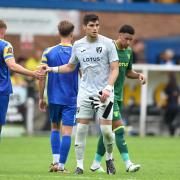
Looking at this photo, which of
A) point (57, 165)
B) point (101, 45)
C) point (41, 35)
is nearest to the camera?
point (101, 45)

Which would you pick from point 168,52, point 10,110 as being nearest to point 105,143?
point 10,110

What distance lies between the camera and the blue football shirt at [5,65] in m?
13.0

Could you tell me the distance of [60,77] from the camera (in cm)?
1402

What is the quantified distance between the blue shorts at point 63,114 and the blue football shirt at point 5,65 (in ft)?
3.54

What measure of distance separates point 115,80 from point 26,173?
1.95m

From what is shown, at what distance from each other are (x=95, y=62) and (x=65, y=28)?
46.4 inches

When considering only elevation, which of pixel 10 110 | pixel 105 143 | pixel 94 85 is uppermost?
pixel 94 85

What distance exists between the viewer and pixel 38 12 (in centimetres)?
2917

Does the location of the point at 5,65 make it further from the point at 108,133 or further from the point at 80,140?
the point at 108,133

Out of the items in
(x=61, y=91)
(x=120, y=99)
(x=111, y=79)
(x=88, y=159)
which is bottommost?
(x=88, y=159)

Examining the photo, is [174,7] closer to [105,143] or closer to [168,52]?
[168,52]

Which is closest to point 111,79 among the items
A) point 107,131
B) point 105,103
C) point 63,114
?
point 105,103

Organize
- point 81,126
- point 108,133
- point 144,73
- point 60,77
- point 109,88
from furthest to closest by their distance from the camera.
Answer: point 144,73 → point 60,77 → point 81,126 → point 108,133 → point 109,88

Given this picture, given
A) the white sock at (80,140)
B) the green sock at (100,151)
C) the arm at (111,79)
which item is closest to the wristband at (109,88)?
the arm at (111,79)
